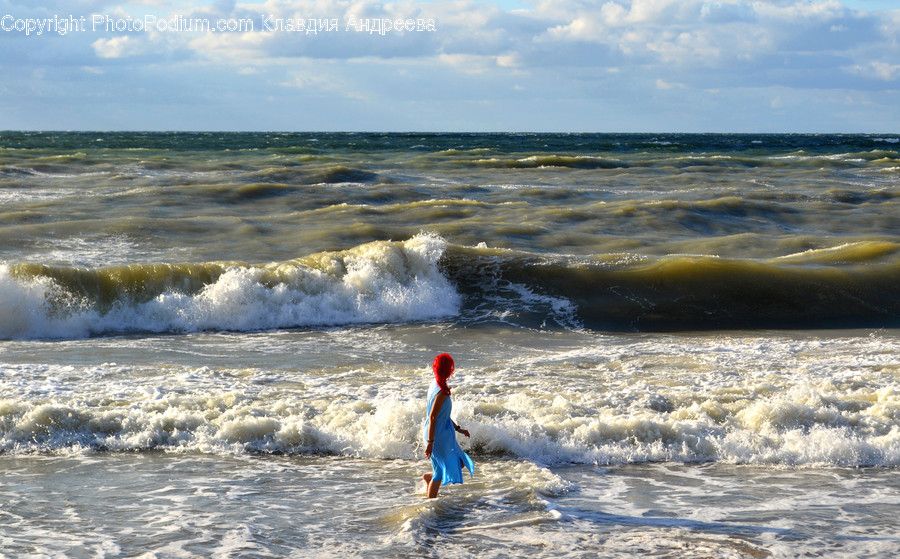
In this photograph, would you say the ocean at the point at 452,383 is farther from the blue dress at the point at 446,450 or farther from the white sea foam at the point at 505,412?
the blue dress at the point at 446,450

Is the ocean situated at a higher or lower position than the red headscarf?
lower

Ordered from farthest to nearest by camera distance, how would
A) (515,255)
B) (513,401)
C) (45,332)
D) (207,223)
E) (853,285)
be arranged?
(207,223), (515,255), (853,285), (45,332), (513,401)

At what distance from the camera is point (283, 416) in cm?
845

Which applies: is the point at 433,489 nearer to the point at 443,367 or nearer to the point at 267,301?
the point at 443,367

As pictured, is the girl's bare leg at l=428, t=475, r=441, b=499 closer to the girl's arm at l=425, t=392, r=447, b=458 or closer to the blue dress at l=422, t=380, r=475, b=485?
the blue dress at l=422, t=380, r=475, b=485

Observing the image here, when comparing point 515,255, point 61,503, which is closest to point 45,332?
point 61,503

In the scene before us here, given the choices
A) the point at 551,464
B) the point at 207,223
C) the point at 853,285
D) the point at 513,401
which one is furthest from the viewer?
the point at 207,223

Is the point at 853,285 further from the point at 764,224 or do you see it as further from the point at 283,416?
the point at 283,416

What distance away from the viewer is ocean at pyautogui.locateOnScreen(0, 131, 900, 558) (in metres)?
6.13

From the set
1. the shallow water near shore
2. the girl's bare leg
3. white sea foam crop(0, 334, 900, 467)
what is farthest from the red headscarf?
white sea foam crop(0, 334, 900, 467)

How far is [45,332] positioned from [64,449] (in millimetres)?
5439

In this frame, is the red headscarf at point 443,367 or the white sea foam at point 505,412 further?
the white sea foam at point 505,412

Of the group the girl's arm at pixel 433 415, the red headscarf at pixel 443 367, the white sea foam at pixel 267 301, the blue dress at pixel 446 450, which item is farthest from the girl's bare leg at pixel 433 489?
the white sea foam at pixel 267 301

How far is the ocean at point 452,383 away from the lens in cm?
613
